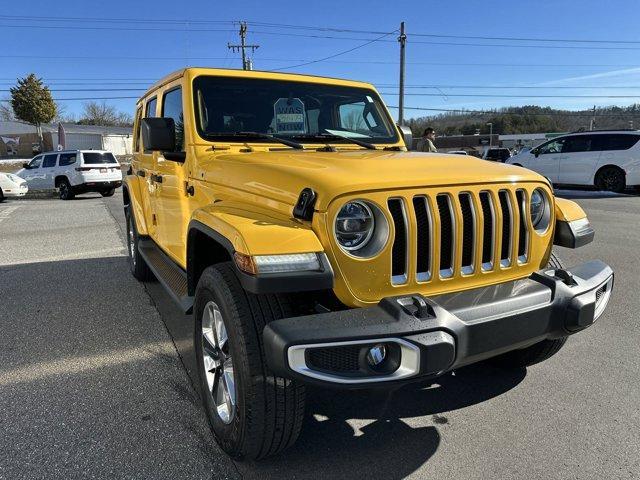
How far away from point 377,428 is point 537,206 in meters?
1.49

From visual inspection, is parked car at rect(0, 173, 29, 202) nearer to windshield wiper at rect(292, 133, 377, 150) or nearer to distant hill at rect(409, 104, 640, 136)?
windshield wiper at rect(292, 133, 377, 150)

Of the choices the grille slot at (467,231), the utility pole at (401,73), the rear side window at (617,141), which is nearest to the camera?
the grille slot at (467,231)

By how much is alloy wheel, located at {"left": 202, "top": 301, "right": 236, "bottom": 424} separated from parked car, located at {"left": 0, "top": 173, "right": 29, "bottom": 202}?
16993 mm

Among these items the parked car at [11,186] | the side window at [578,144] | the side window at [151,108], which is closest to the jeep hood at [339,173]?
the side window at [151,108]

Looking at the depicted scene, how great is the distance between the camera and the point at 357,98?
4.04 meters

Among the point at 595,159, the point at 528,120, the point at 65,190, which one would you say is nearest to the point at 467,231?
Result: the point at 595,159

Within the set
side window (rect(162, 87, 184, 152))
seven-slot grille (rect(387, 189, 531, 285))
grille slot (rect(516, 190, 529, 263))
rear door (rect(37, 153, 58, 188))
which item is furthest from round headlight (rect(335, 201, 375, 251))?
rear door (rect(37, 153, 58, 188))

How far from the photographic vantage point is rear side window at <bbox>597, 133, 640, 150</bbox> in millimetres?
13328

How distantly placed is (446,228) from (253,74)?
6.93 ft

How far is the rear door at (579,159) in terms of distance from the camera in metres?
13.9

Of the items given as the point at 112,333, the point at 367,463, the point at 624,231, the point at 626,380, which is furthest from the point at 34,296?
the point at 624,231

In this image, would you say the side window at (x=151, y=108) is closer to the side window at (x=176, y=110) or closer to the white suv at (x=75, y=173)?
the side window at (x=176, y=110)

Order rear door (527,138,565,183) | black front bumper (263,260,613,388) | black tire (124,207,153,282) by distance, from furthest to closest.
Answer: rear door (527,138,565,183) < black tire (124,207,153,282) < black front bumper (263,260,613,388)

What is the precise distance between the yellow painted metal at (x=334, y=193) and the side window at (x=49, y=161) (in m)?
16.6
